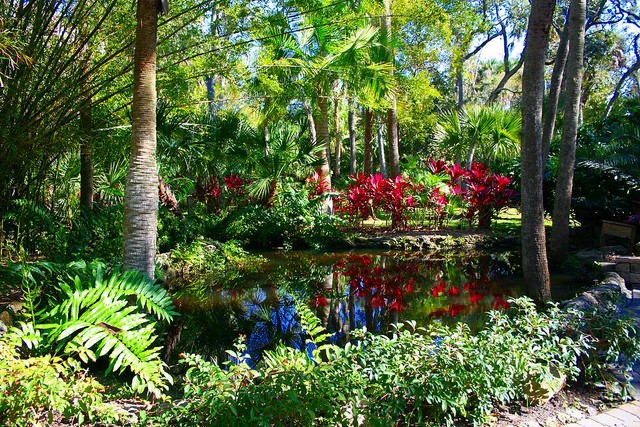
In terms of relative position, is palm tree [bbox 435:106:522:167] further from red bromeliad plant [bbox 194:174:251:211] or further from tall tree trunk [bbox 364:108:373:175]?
red bromeliad plant [bbox 194:174:251:211]

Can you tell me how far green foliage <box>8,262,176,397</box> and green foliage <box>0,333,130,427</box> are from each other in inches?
7.2

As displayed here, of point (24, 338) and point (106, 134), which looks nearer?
point (24, 338)

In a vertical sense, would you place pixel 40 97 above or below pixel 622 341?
above

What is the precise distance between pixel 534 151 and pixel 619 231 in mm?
4752

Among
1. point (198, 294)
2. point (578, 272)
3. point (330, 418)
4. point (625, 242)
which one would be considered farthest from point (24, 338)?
point (625, 242)

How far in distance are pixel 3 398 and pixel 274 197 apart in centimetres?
899

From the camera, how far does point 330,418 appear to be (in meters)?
2.57

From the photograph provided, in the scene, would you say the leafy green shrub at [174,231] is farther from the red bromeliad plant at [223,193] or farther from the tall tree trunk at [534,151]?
the tall tree trunk at [534,151]

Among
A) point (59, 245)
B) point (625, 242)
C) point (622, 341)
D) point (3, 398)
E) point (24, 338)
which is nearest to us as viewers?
point (3, 398)

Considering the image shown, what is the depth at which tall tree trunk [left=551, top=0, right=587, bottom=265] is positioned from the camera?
23.7 feet

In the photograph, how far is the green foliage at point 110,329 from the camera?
2.99 meters

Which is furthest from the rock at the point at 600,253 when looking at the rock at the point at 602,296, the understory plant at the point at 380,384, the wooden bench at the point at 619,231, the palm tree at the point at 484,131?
the understory plant at the point at 380,384

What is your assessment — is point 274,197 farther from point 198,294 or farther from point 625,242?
point 625,242

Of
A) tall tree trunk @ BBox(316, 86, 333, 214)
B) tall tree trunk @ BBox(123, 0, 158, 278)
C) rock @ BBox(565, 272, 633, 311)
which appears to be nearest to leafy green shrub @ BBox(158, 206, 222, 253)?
tall tree trunk @ BBox(316, 86, 333, 214)
